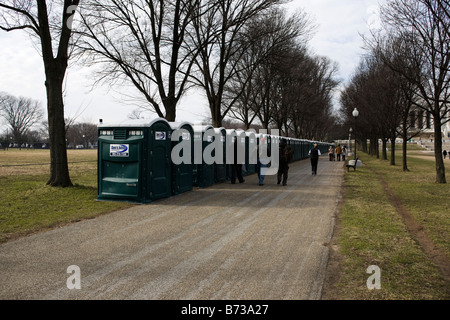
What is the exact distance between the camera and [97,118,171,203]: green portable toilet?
32.1 feet

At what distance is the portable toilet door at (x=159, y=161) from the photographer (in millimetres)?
9984

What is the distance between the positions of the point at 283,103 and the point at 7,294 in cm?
3505

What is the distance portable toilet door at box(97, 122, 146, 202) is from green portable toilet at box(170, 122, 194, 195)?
1760mm

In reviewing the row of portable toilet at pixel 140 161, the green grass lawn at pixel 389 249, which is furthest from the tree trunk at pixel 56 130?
the green grass lawn at pixel 389 249

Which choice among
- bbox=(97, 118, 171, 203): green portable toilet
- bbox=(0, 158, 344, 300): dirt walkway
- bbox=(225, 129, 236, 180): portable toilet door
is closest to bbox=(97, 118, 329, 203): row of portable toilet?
bbox=(97, 118, 171, 203): green portable toilet

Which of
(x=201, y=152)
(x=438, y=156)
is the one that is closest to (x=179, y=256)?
(x=201, y=152)

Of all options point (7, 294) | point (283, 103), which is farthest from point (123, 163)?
point (283, 103)

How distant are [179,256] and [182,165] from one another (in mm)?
6941

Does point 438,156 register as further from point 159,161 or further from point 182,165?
point 159,161

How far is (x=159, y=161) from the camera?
1052 centimetres

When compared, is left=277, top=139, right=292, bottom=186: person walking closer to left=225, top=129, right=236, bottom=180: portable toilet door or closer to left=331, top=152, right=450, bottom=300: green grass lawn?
left=225, top=129, right=236, bottom=180: portable toilet door

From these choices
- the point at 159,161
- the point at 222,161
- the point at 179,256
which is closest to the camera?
the point at 179,256

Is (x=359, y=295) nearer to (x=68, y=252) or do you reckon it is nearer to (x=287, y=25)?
(x=68, y=252)

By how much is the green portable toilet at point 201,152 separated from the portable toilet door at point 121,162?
144 inches
